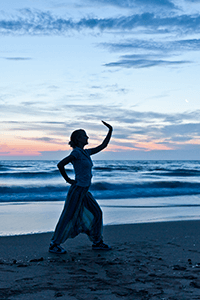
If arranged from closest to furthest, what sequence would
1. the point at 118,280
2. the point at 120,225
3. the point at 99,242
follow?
the point at 118,280 < the point at 99,242 < the point at 120,225

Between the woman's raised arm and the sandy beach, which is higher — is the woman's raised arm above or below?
above

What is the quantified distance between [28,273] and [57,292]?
73 cm

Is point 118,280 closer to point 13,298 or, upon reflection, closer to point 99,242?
point 13,298

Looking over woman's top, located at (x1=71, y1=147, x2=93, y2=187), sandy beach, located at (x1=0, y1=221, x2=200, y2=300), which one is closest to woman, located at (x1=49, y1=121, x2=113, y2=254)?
woman's top, located at (x1=71, y1=147, x2=93, y2=187)

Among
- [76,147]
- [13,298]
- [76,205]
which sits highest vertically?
[76,147]

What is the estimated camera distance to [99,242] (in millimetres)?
5000

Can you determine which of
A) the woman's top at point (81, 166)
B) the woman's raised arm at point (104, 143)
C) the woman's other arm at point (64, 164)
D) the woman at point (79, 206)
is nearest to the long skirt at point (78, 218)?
the woman at point (79, 206)

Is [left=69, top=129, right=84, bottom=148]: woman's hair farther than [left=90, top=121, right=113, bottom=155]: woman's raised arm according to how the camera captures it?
No

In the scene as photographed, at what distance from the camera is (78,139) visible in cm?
484

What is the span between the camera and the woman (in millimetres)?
4770

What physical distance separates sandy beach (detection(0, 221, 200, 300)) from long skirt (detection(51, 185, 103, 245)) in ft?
0.95

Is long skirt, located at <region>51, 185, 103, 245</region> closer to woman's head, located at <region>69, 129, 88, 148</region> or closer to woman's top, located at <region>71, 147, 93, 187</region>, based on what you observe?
woman's top, located at <region>71, 147, 93, 187</region>

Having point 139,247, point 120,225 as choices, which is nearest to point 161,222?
point 120,225

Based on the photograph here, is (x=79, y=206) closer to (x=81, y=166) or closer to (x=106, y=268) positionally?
(x=81, y=166)
